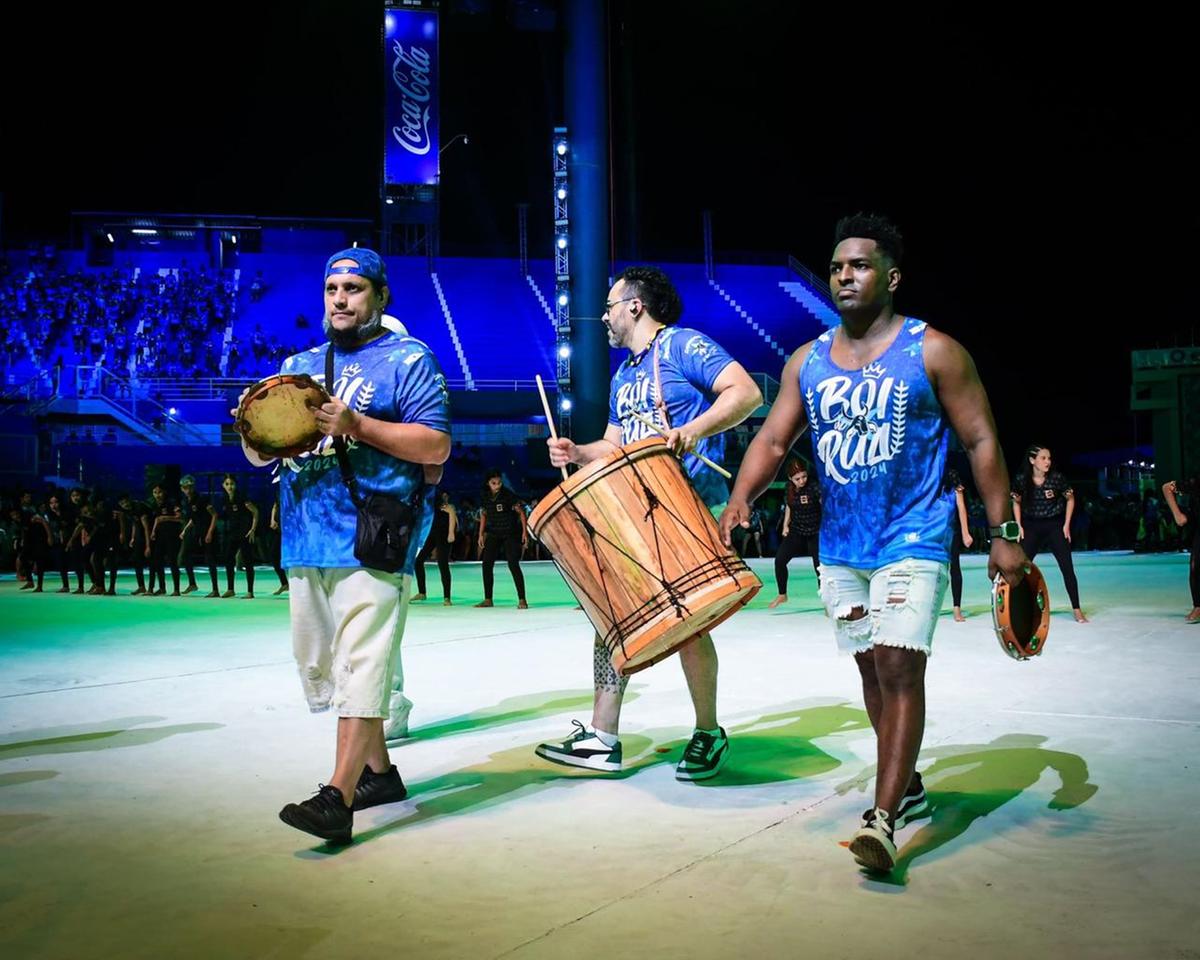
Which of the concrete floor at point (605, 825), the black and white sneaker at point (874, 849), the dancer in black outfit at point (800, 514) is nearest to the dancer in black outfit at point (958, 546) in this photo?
the dancer in black outfit at point (800, 514)

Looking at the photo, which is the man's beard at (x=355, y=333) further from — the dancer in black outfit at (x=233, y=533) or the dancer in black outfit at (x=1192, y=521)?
the dancer in black outfit at (x=233, y=533)

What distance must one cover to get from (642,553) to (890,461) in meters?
0.89

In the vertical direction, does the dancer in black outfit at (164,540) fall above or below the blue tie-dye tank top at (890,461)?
below

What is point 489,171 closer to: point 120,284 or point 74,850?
point 120,284

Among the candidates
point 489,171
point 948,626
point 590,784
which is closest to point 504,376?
point 489,171

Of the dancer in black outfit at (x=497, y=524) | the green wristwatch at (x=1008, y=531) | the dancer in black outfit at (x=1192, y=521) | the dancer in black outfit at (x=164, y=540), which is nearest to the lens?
the green wristwatch at (x=1008, y=531)

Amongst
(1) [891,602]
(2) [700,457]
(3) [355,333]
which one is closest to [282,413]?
(3) [355,333]

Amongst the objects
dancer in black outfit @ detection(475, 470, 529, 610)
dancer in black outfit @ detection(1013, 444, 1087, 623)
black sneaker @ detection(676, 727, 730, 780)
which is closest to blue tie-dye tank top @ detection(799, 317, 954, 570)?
black sneaker @ detection(676, 727, 730, 780)

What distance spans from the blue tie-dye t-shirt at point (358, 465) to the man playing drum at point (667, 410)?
0.69 meters

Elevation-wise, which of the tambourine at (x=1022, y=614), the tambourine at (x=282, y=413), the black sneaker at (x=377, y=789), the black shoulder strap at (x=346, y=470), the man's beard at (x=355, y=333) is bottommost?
the black sneaker at (x=377, y=789)

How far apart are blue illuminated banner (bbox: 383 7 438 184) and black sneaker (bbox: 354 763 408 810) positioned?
1198 inches

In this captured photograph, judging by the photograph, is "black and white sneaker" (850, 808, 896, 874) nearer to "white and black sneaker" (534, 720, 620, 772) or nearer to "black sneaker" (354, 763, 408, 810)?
"white and black sneaker" (534, 720, 620, 772)

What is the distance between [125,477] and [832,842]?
94.2 ft

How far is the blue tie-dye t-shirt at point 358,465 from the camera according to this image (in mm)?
3912
